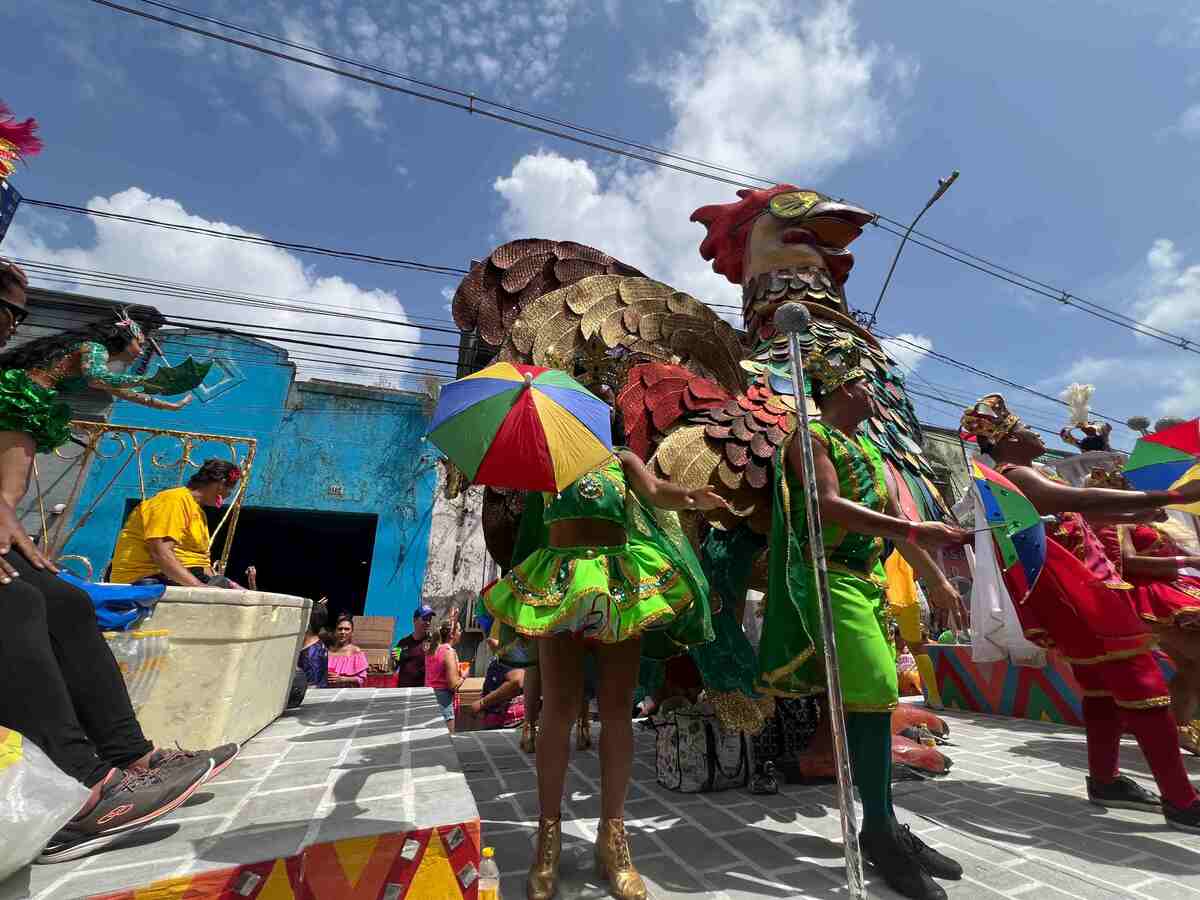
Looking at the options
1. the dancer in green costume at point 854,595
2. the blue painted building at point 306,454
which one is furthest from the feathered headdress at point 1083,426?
the blue painted building at point 306,454

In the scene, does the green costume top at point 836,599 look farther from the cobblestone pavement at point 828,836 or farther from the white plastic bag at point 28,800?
the white plastic bag at point 28,800

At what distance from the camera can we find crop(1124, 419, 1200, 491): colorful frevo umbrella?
8.93 feet

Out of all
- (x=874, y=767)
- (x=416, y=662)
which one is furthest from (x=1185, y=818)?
(x=416, y=662)

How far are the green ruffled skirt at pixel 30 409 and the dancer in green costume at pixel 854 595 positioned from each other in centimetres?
278

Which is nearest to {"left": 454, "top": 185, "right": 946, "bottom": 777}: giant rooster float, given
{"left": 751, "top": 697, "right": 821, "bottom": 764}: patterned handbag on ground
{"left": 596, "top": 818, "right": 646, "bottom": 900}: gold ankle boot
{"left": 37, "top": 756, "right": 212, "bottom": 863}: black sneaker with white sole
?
{"left": 751, "top": 697, "right": 821, "bottom": 764}: patterned handbag on ground

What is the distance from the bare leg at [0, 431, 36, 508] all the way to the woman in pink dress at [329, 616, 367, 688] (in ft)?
19.2

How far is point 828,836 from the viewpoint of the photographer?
8.36 feet

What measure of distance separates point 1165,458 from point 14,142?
5205 mm

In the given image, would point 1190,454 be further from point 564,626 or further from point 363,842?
point 363,842

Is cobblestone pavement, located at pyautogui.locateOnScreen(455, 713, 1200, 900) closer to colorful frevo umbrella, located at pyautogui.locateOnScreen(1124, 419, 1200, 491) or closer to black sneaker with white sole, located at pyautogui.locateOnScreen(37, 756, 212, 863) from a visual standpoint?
black sneaker with white sole, located at pyautogui.locateOnScreen(37, 756, 212, 863)

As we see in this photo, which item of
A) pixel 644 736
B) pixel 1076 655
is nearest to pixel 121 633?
pixel 644 736

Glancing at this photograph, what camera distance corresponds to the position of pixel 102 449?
432 inches

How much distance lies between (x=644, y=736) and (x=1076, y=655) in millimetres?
2912

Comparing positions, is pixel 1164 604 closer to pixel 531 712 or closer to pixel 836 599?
pixel 836 599
